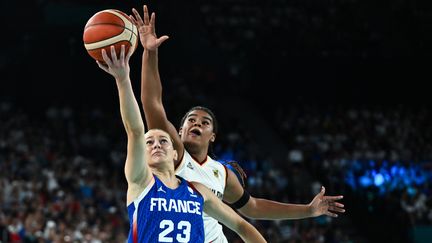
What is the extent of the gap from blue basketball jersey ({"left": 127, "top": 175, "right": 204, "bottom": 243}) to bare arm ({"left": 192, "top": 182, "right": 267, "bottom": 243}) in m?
0.34

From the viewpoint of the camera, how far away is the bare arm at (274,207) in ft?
24.1

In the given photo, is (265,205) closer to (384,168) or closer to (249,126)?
(384,168)

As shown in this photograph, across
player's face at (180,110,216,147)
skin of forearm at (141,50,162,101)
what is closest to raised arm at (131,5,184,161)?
skin of forearm at (141,50,162,101)

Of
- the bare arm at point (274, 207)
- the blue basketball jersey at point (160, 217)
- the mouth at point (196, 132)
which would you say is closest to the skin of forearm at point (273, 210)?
the bare arm at point (274, 207)

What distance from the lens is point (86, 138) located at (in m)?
21.0

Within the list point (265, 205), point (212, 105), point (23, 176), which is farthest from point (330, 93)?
point (265, 205)

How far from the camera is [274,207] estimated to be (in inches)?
298

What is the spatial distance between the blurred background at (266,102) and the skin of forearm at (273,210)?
8.68m

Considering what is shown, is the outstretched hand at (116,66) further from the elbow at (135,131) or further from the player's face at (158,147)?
the player's face at (158,147)

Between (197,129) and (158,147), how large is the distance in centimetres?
128

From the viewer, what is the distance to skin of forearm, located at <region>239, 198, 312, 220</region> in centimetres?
745

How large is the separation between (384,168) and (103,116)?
8.48m

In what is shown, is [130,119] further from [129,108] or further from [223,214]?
[223,214]

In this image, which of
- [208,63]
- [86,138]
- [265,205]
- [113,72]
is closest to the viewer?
[113,72]
